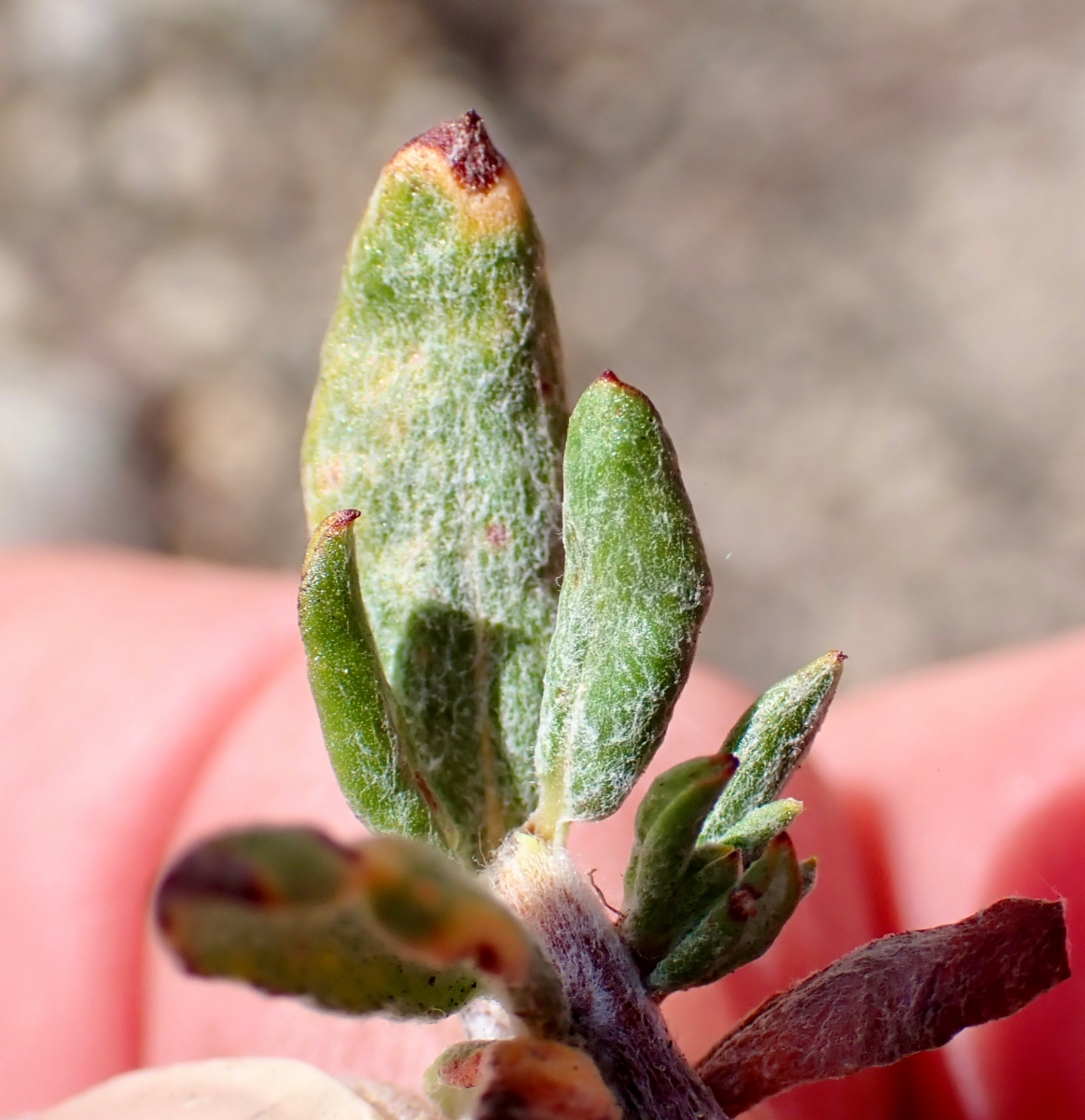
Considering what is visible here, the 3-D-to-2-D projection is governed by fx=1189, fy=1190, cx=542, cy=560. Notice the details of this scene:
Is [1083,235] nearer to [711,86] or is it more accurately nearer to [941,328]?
[941,328]

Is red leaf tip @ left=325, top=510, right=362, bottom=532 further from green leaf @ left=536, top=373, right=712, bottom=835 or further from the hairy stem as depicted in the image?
the hairy stem

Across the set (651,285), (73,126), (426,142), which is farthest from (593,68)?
(426,142)

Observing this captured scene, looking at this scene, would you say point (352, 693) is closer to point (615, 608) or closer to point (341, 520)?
point (341, 520)

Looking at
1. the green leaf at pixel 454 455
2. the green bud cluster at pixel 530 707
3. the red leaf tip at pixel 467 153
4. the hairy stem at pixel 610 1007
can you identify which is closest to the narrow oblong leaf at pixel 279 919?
the green bud cluster at pixel 530 707

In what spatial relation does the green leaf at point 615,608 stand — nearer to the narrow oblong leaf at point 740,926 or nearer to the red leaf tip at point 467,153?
the narrow oblong leaf at point 740,926

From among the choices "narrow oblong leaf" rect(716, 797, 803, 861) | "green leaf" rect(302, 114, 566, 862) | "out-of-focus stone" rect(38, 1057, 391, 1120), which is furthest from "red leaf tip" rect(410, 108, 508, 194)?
"out-of-focus stone" rect(38, 1057, 391, 1120)

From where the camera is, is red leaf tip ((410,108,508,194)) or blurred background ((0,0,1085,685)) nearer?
red leaf tip ((410,108,508,194))
